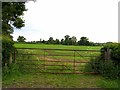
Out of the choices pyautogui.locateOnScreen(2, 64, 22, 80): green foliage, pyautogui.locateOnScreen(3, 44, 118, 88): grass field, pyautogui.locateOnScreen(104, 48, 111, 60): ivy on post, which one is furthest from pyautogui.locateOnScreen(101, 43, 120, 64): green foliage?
pyautogui.locateOnScreen(2, 64, 22, 80): green foliage

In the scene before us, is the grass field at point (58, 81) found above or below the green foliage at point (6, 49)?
below

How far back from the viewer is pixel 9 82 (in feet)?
36.8

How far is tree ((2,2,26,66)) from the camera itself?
13125 millimetres

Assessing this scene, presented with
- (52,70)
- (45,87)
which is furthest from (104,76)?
(45,87)

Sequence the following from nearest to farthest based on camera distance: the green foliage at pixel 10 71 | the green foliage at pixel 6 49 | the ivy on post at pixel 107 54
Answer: the green foliage at pixel 10 71 < the green foliage at pixel 6 49 < the ivy on post at pixel 107 54

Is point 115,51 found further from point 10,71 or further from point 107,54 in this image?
point 10,71

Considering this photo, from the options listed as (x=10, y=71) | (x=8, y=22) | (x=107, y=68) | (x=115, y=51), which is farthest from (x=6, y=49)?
(x=8, y=22)

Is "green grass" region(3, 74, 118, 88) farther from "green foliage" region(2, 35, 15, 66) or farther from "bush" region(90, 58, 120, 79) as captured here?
"green foliage" region(2, 35, 15, 66)

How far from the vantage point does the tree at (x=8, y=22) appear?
1312 cm

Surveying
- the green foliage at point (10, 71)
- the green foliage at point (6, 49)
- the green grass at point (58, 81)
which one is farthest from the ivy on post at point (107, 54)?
the green foliage at point (6, 49)

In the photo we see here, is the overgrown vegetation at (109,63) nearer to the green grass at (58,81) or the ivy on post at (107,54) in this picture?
the ivy on post at (107,54)

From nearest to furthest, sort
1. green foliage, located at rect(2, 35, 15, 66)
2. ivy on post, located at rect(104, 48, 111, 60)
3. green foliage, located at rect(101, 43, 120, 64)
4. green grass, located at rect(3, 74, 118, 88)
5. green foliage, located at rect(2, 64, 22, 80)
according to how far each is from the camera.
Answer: green grass, located at rect(3, 74, 118, 88), green foliage, located at rect(2, 64, 22, 80), green foliage, located at rect(2, 35, 15, 66), green foliage, located at rect(101, 43, 120, 64), ivy on post, located at rect(104, 48, 111, 60)

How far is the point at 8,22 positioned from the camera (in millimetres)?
26109

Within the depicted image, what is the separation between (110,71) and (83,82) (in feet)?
6.21
